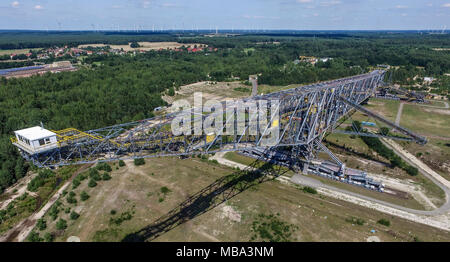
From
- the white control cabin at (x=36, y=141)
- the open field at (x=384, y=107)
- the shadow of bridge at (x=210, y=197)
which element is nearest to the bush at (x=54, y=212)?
the white control cabin at (x=36, y=141)

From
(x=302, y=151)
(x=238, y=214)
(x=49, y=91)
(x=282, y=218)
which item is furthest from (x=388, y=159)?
(x=49, y=91)

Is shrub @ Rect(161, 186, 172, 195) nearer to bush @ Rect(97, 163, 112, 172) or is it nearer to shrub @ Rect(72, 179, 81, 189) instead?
bush @ Rect(97, 163, 112, 172)

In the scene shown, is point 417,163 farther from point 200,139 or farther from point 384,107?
point 200,139

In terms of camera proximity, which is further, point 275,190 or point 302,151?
point 302,151

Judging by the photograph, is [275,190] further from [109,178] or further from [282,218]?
[109,178]

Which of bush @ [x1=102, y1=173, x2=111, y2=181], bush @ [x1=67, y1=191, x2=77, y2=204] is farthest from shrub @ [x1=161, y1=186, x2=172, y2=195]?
bush @ [x1=67, y1=191, x2=77, y2=204]

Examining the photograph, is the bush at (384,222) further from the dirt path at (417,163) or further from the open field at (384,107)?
the open field at (384,107)
